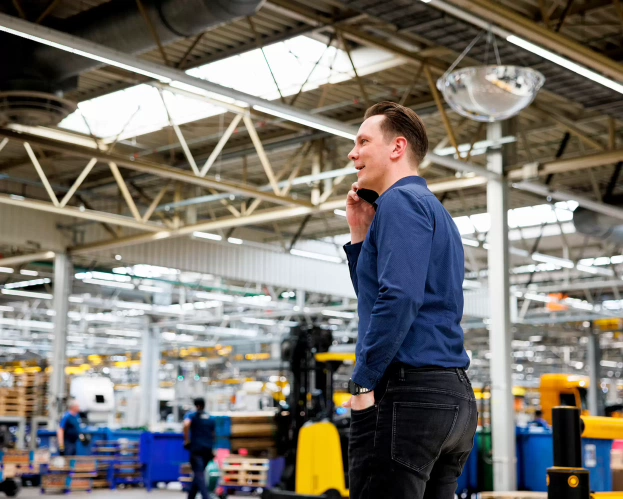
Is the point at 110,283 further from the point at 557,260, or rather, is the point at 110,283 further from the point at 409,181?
the point at 409,181

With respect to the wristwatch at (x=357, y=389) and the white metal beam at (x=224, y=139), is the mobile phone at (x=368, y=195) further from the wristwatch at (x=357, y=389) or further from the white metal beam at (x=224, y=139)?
the white metal beam at (x=224, y=139)

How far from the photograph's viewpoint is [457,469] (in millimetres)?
2562

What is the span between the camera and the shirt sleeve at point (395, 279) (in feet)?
7.57

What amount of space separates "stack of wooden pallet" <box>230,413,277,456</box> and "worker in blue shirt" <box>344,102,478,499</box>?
14.8m

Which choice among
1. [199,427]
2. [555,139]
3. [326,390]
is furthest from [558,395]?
[555,139]

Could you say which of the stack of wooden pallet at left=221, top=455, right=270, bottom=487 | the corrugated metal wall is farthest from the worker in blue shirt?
the corrugated metal wall

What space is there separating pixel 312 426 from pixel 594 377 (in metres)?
23.7

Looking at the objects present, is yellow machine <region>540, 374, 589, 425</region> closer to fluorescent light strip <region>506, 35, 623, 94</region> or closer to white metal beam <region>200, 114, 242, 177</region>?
fluorescent light strip <region>506, 35, 623, 94</region>

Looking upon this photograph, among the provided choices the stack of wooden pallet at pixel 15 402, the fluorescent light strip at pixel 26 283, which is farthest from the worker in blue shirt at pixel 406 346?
the fluorescent light strip at pixel 26 283

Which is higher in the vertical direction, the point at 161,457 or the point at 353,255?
the point at 353,255

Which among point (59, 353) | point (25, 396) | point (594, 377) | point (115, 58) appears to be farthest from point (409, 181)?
point (594, 377)

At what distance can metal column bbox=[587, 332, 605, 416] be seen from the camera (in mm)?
31316

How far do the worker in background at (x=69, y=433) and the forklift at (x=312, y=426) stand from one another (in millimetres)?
7191

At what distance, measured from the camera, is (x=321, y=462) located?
10.8m
